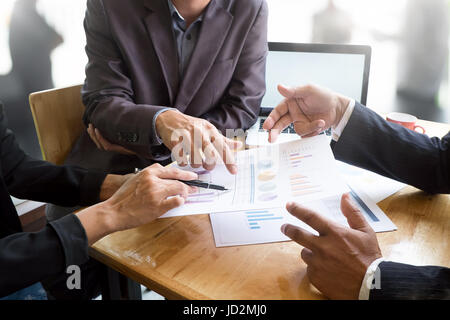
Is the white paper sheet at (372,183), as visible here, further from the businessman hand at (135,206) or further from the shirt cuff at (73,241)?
the shirt cuff at (73,241)

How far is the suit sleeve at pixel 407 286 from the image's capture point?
593 mm

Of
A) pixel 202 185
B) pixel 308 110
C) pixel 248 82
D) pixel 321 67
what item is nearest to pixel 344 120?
pixel 308 110

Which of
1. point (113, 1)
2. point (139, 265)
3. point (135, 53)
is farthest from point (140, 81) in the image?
point (139, 265)

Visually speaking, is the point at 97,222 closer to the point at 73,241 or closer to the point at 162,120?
the point at 73,241

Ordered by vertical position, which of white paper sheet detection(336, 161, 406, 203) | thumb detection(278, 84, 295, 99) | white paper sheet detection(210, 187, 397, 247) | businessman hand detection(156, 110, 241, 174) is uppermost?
thumb detection(278, 84, 295, 99)

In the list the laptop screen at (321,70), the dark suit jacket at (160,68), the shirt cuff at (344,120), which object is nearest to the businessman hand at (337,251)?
the shirt cuff at (344,120)

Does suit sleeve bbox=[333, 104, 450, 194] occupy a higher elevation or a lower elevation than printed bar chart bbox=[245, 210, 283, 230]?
higher

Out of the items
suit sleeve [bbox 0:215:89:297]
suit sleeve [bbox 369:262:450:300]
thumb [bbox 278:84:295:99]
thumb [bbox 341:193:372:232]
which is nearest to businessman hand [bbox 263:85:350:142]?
thumb [bbox 278:84:295:99]

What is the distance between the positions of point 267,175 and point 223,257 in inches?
8.3

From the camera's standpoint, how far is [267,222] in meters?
0.79

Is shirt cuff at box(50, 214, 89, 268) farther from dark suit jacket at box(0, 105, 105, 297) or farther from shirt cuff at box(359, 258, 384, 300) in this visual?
shirt cuff at box(359, 258, 384, 300)

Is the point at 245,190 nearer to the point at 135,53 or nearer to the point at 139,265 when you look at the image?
the point at 139,265

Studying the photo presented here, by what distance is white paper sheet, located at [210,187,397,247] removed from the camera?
74 cm

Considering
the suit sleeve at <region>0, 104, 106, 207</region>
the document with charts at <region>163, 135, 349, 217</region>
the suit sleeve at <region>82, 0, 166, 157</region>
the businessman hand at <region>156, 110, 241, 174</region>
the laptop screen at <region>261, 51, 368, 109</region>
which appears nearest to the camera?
the document with charts at <region>163, 135, 349, 217</region>
